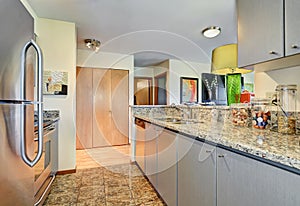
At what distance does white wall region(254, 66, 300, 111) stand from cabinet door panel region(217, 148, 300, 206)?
0.76 m

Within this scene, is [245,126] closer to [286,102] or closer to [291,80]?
[286,102]

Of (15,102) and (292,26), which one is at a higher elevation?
(292,26)

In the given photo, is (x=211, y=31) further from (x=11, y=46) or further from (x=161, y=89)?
(x=11, y=46)

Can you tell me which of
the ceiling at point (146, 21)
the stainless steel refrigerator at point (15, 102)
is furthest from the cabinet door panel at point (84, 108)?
the stainless steel refrigerator at point (15, 102)

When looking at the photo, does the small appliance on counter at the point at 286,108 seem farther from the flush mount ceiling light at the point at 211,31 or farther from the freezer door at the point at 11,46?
the flush mount ceiling light at the point at 211,31

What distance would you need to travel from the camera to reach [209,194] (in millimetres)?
1073

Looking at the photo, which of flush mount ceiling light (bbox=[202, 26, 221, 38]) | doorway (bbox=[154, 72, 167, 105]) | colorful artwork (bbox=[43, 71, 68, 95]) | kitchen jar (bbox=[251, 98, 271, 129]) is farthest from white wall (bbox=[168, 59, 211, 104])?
kitchen jar (bbox=[251, 98, 271, 129])

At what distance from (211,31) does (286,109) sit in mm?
2362

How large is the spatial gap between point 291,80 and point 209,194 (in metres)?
1.02

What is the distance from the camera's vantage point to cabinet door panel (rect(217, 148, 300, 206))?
2.09 feet

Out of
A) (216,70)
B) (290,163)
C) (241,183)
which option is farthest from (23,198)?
(216,70)

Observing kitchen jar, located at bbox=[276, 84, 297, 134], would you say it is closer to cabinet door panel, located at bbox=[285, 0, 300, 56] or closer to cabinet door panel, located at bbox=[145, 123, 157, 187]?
cabinet door panel, located at bbox=[285, 0, 300, 56]

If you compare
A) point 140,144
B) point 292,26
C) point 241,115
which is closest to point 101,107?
point 140,144

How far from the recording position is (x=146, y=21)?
115 inches
